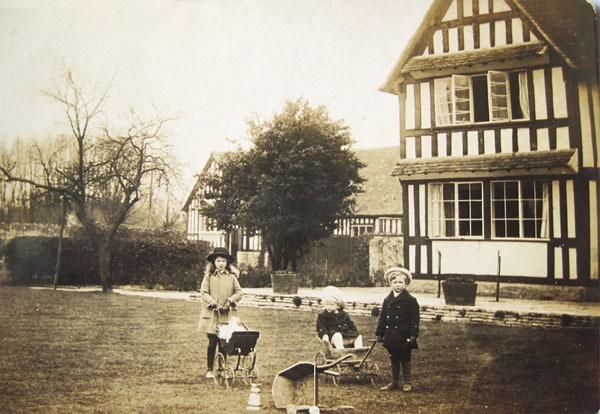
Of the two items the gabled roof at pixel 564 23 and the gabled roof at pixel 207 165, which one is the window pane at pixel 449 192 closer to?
the gabled roof at pixel 564 23

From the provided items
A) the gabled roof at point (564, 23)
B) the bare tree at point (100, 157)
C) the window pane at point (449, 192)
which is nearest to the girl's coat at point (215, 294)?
the bare tree at point (100, 157)

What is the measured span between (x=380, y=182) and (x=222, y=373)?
1741 mm

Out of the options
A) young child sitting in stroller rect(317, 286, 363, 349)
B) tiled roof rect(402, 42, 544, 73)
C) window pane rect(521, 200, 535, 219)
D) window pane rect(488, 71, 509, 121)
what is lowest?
young child sitting in stroller rect(317, 286, 363, 349)

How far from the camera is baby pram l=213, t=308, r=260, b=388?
3.16m

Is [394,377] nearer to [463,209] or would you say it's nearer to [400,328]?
[400,328]

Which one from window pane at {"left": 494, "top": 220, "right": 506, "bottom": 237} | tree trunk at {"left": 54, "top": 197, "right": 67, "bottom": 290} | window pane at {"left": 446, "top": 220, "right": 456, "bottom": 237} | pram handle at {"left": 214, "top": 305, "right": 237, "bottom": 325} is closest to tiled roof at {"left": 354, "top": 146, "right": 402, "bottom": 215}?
window pane at {"left": 446, "top": 220, "right": 456, "bottom": 237}

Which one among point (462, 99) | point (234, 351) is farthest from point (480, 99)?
point (234, 351)

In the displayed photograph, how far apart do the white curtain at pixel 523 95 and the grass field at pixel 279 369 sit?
4.52 ft

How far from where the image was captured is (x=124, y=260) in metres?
5.00

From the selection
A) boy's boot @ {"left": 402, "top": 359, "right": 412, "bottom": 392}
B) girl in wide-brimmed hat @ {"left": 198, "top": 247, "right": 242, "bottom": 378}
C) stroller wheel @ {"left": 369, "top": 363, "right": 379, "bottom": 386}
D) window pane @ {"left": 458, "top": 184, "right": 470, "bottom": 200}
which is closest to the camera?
boy's boot @ {"left": 402, "top": 359, "right": 412, "bottom": 392}

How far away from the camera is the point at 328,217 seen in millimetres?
3883

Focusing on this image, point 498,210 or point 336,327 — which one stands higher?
point 498,210

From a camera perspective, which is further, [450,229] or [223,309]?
[450,229]

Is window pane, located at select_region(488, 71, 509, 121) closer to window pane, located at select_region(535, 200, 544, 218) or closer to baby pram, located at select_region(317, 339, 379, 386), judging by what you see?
window pane, located at select_region(535, 200, 544, 218)
